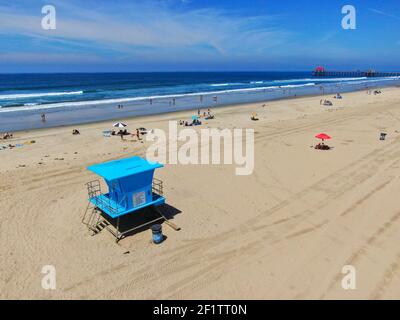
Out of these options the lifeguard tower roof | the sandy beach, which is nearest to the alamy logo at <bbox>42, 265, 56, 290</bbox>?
the sandy beach

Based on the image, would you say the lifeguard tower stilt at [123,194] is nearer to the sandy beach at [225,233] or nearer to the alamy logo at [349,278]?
the sandy beach at [225,233]

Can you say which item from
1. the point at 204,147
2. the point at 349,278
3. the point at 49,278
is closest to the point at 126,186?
the point at 49,278

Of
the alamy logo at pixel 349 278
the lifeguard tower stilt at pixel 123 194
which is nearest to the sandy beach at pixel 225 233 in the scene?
the alamy logo at pixel 349 278

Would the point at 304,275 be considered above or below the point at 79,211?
below

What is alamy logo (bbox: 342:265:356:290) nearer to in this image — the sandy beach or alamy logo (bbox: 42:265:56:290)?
the sandy beach
